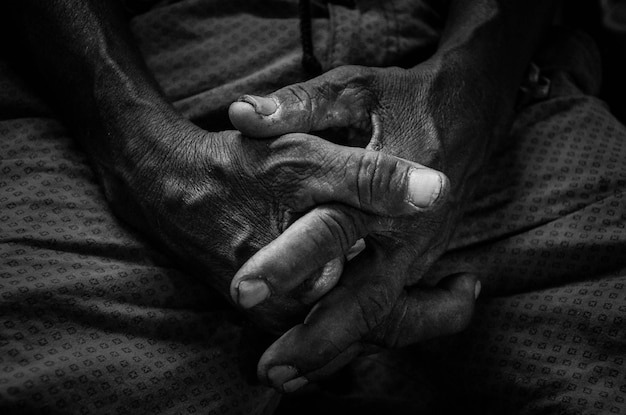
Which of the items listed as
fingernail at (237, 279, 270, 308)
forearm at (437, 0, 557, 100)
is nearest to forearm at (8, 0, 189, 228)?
fingernail at (237, 279, 270, 308)

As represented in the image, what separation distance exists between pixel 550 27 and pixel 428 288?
79 centimetres

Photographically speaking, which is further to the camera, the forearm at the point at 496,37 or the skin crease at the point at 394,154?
the forearm at the point at 496,37

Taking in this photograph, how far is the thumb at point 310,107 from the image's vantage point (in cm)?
80

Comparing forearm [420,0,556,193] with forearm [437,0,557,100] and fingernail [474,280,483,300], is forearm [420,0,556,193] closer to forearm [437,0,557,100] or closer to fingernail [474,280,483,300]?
forearm [437,0,557,100]

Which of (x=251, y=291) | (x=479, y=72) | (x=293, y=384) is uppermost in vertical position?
(x=479, y=72)

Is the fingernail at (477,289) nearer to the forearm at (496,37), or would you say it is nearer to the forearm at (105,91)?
the forearm at (496,37)

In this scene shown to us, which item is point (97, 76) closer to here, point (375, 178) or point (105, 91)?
point (105, 91)

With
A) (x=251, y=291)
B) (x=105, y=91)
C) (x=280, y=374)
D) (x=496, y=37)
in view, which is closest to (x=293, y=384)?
(x=280, y=374)

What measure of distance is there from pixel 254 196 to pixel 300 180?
77mm

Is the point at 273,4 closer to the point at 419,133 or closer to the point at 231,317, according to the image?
the point at 419,133

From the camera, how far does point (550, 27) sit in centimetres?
137

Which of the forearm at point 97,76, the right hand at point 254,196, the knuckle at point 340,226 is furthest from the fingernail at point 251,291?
the forearm at point 97,76

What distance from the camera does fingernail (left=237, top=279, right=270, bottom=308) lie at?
0.71 m

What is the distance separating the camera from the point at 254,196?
0.84m
